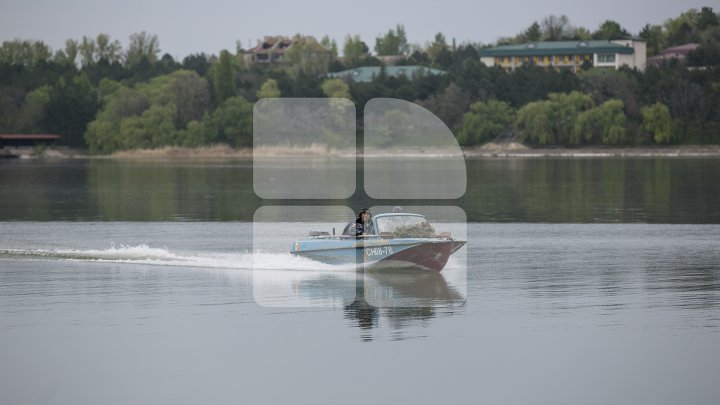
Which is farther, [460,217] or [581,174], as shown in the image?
[581,174]

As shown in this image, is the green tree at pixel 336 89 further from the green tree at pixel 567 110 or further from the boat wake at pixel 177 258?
the boat wake at pixel 177 258

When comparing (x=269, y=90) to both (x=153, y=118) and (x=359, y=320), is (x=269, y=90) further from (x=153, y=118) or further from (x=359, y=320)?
(x=359, y=320)

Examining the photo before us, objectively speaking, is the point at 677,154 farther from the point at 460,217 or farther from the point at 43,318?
the point at 43,318

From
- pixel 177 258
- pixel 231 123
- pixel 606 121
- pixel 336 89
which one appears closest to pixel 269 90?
pixel 336 89

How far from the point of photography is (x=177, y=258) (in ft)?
143

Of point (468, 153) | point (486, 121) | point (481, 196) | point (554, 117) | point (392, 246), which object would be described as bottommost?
point (481, 196)

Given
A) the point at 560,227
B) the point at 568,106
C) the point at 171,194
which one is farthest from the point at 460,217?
the point at 568,106

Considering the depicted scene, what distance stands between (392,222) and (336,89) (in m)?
150

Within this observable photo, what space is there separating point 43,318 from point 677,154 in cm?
14823

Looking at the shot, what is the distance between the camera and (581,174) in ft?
365

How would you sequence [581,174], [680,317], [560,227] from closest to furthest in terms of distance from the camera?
[680,317] < [560,227] < [581,174]

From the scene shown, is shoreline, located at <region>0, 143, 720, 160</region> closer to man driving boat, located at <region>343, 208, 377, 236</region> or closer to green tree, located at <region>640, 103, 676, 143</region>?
green tree, located at <region>640, 103, 676, 143</region>

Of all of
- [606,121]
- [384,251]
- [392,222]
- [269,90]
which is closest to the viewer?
[384,251]

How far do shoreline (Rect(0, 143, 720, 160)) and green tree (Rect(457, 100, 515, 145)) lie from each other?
7.12 ft
